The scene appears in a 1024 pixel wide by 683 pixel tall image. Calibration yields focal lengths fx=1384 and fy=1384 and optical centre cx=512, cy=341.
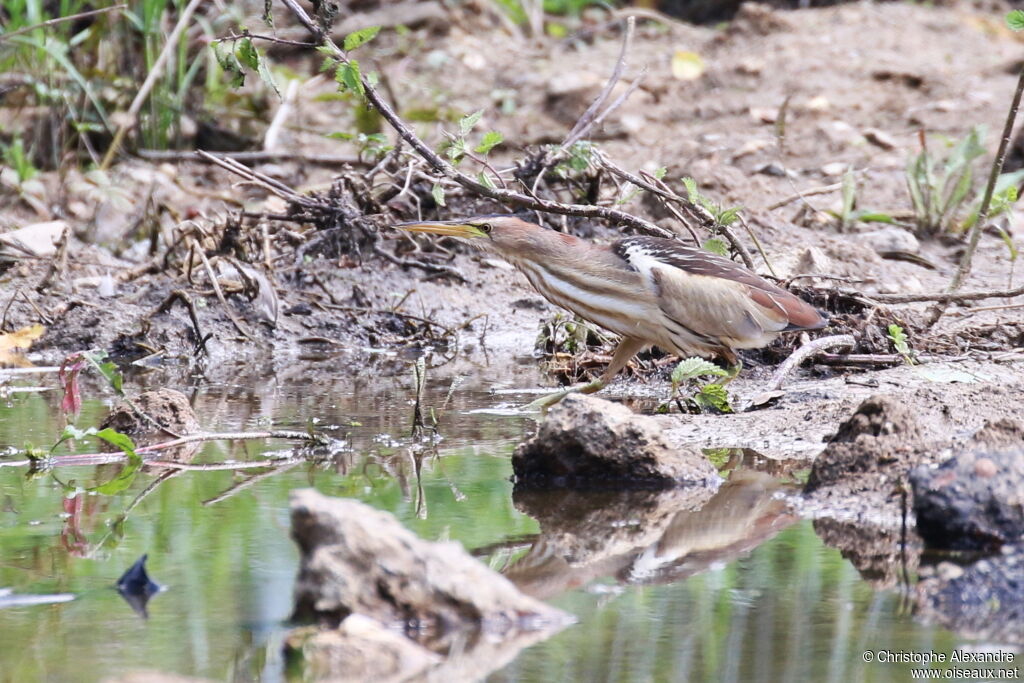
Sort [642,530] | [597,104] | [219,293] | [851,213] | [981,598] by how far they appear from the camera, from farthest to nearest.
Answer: [851,213], [219,293], [597,104], [642,530], [981,598]

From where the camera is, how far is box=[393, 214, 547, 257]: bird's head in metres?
5.35

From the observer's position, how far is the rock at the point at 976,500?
2959 millimetres

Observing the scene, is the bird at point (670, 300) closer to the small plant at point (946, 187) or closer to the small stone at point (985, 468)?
the small stone at point (985, 468)

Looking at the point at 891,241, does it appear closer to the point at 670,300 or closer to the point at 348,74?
the point at 670,300

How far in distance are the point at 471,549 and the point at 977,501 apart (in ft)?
3.65

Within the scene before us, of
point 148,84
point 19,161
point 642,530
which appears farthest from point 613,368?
point 19,161

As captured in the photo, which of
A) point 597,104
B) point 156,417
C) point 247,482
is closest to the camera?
point 247,482

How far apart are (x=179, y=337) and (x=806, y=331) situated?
2.96 metres

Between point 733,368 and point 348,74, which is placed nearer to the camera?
point 348,74

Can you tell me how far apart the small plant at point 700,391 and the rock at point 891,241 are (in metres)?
2.56

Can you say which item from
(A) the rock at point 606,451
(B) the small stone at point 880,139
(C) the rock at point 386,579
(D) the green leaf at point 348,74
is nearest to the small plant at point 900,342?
(A) the rock at point 606,451

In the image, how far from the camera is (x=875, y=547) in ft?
10.2

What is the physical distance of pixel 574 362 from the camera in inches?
220

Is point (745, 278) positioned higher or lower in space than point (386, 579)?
higher
